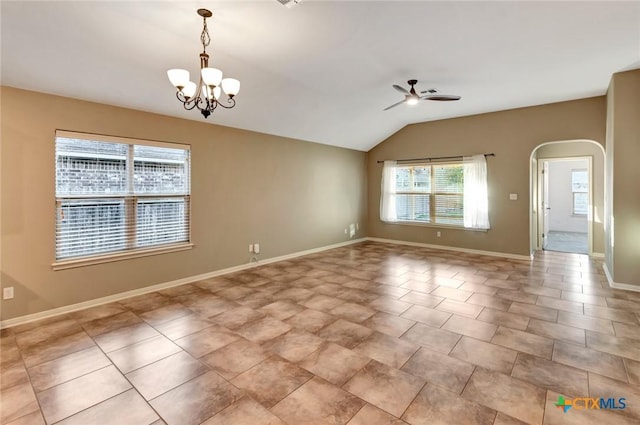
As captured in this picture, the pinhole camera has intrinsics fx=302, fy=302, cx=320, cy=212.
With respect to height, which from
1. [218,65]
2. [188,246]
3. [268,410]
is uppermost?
[218,65]

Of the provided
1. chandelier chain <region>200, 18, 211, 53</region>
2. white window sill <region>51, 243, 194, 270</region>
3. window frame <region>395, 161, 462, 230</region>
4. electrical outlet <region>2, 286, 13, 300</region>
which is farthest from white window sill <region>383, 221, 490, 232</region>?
electrical outlet <region>2, 286, 13, 300</region>

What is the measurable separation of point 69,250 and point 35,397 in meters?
2.04

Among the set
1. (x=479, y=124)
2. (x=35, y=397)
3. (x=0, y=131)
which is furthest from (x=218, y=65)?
(x=479, y=124)

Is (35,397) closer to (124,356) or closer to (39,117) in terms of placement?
(124,356)

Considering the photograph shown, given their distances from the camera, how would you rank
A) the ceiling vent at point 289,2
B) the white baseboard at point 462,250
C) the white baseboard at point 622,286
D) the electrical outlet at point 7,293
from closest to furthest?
1. the ceiling vent at point 289,2
2. the electrical outlet at point 7,293
3. the white baseboard at point 622,286
4. the white baseboard at point 462,250

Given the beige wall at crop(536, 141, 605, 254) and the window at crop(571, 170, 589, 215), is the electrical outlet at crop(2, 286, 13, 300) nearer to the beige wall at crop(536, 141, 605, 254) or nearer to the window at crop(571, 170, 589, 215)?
the beige wall at crop(536, 141, 605, 254)

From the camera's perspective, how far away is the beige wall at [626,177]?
4.13m

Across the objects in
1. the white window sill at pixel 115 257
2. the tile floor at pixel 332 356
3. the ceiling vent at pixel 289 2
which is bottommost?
the tile floor at pixel 332 356

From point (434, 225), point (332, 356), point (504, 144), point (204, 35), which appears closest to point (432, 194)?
point (434, 225)

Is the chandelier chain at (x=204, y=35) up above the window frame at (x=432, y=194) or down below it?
above

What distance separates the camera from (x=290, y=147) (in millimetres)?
6277

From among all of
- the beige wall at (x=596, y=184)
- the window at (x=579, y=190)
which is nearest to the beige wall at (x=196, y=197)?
the beige wall at (x=596, y=184)

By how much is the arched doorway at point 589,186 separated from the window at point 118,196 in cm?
657

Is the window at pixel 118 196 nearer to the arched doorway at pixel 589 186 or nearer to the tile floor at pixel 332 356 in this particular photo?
the tile floor at pixel 332 356
